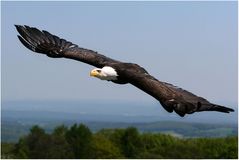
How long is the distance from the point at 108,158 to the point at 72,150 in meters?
4.11

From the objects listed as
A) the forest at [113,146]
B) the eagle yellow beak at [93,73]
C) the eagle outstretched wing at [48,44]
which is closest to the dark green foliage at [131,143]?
the forest at [113,146]

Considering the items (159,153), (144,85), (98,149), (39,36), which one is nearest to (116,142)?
(98,149)

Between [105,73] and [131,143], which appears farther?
[131,143]

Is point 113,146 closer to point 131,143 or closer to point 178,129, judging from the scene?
point 131,143

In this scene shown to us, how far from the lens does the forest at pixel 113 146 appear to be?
45969mm

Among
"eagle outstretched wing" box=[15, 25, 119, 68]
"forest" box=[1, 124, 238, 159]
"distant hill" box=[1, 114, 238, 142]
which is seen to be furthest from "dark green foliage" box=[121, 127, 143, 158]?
"eagle outstretched wing" box=[15, 25, 119, 68]

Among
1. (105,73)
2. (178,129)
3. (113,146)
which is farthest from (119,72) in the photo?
(178,129)

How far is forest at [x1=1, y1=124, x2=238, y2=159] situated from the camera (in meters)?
46.0

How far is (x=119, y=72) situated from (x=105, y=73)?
32 cm

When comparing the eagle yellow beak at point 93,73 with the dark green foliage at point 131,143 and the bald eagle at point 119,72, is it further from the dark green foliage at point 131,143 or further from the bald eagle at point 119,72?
the dark green foliage at point 131,143

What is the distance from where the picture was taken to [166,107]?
10.0 m

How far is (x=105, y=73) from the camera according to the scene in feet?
38.5

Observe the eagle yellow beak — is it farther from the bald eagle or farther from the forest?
the forest

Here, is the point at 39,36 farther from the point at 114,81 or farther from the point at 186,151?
the point at 186,151
